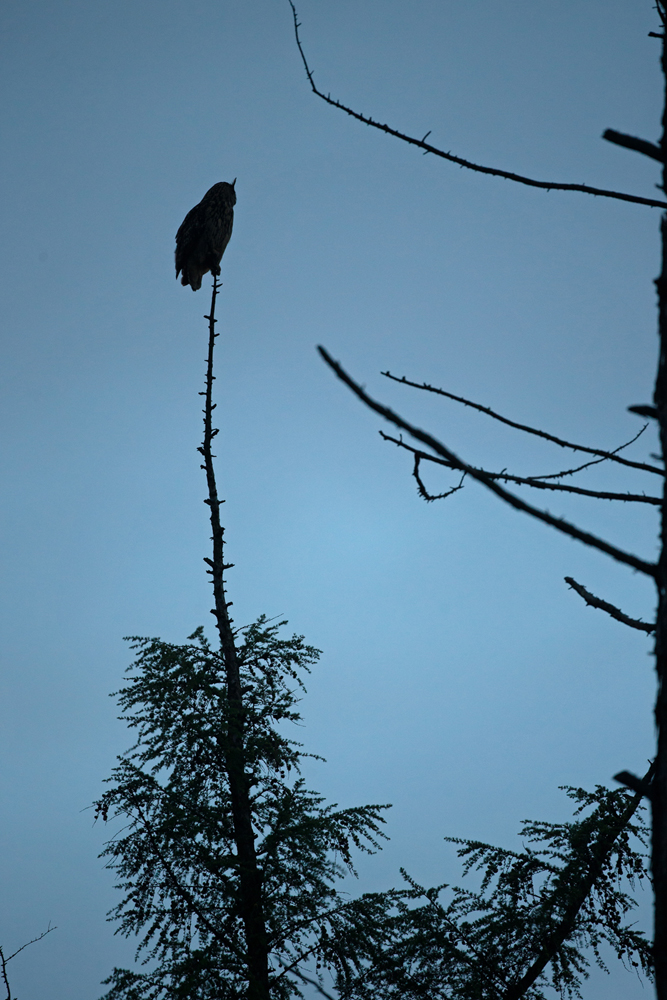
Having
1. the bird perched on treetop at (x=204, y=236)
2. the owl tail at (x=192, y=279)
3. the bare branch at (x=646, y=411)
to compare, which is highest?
the bird perched on treetop at (x=204, y=236)

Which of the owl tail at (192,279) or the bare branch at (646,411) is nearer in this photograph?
the bare branch at (646,411)

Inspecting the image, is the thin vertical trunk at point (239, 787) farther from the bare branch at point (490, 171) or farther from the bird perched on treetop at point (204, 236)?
the bare branch at point (490, 171)

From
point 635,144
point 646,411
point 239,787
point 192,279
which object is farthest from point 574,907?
point 192,279

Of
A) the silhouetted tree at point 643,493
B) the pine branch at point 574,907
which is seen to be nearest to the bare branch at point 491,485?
the silhouetted tree at point 643,493

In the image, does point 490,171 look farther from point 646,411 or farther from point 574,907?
point 574,907

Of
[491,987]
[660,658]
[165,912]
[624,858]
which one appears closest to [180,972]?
[165,912]

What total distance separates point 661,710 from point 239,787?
251 inches

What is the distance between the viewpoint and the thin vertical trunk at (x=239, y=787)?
23.5 ft

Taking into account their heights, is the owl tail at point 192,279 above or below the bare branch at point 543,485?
above

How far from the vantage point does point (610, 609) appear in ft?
9.71

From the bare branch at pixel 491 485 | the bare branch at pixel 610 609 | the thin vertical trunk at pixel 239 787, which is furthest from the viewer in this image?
the thin vertical trunk at pixel 239 787

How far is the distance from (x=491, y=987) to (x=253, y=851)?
263cm

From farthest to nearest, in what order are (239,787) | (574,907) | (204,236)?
(204,236) → (239,787) → (574,907)

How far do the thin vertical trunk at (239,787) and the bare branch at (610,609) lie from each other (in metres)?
4.97
